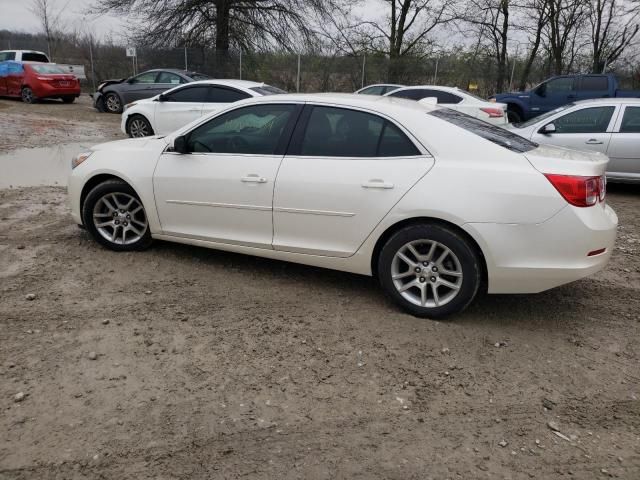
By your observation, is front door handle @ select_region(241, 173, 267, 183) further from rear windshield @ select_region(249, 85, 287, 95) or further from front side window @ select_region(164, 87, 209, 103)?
front side window @ select_region(164, 87, 209, 103)

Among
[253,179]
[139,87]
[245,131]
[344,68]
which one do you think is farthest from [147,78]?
[253,179]

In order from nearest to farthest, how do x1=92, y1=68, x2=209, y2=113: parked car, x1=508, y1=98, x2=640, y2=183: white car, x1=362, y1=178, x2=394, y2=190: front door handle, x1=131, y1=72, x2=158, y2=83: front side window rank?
x1=362, y1=178, x2=394, y2=190: front door handle, x1=508, y1=98, x2=640, y2=183: white car, x1=92, y1=68, x2=209, y2=113: parked car, x1=131, y1=72, x2=158, y2=83: front side window

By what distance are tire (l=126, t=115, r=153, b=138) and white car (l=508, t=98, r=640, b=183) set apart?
7471mm

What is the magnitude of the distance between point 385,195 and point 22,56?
23.0m

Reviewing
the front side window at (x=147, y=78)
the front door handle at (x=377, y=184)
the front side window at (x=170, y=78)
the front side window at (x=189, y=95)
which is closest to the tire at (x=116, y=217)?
the front door handle at (x=377, y=184)

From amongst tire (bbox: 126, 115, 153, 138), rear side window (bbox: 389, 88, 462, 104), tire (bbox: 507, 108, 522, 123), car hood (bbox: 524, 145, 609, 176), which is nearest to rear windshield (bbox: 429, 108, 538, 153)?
car hood (bbox: 524, 145, 609, 176)

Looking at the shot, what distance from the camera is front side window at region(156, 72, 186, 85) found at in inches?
652

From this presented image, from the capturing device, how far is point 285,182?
14.2ft

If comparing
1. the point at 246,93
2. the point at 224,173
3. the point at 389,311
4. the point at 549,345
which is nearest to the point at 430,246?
the point at 389,311

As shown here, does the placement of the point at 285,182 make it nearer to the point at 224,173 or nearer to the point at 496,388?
the point at 224,173

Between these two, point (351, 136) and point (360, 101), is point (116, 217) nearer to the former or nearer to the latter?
point (351, 136)

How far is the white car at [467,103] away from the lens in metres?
12.0

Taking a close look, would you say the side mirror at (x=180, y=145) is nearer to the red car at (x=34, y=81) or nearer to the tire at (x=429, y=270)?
the tire at (x=429, y=270)

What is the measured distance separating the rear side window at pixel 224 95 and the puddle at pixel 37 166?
9.59 feet
